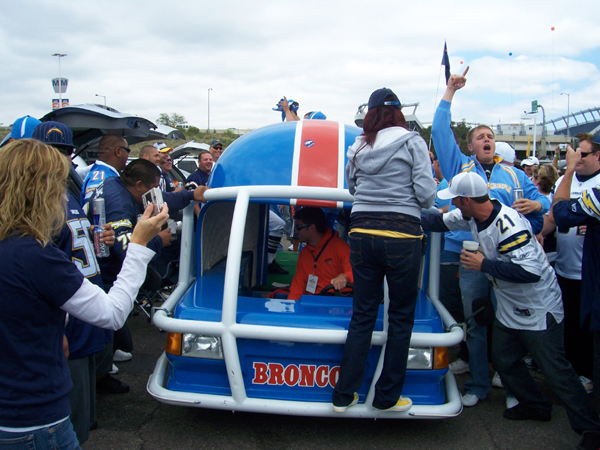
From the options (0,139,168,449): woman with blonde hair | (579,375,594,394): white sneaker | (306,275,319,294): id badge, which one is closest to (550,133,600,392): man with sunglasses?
(579,375,594,394): white sneaker

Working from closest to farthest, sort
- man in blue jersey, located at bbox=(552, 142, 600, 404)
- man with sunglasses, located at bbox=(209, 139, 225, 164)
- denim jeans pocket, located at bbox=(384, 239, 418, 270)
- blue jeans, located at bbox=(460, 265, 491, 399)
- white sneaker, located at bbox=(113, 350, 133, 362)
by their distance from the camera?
denim jeans pocket, located at bbox=(384, 239, 418, 270) → man in blue jersey, located at bbox=(552, 142, 600, 404) → blue jeans, located at bbox=(460, 265, 491, 399) → white sneaker, located at bbox=(113, 350, 133, 362) → man with sunglasses, located at bbox=(209, 139, 225, 164)

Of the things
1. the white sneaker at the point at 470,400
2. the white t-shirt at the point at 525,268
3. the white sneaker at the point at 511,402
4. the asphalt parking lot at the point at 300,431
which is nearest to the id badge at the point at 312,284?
the asphalt parking lot at the point at 300,431

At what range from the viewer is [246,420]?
10.7 feet

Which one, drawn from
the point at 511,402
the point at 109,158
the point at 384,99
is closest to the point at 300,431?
the point at 511,402

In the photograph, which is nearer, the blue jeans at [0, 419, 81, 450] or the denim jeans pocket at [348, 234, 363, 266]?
the blue jeans at [0, 419, 81, 450]

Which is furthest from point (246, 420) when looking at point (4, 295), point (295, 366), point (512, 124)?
point (512, 124)

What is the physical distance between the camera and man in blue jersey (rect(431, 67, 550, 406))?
11.9 ft

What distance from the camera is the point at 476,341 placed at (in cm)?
363

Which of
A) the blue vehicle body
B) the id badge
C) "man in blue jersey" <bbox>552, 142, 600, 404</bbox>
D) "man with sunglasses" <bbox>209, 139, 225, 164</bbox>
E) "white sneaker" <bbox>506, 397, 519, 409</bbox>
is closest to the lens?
the blue vehicle body

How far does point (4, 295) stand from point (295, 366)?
1785mm

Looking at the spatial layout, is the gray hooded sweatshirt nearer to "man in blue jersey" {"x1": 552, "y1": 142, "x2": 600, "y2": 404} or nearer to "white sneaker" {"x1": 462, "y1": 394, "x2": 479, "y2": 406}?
"man in blue jersey" {"x1": 552, "y1": 142, "x2": 600, "y2": 404}

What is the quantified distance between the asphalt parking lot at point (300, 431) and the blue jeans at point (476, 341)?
0.62 ft

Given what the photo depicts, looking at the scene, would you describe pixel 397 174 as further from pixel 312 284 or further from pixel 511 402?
pixel 511 402

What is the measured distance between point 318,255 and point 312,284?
264 mm
